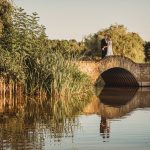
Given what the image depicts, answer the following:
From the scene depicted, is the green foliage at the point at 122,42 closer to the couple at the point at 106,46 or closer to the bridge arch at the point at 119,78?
→ the bridge arch at the point at 119,78

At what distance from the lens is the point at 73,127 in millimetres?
13531

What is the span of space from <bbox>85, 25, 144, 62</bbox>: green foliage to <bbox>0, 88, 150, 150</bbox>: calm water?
28795 millimetres

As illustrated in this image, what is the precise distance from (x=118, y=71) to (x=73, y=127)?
1023 inches

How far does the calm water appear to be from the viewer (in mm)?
10836

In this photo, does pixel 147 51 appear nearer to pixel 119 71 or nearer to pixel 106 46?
pixel 119 71

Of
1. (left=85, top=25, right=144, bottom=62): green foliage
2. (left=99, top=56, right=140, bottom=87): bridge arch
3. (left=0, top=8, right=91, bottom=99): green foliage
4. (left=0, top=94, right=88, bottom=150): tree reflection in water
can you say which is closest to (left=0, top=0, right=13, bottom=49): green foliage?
(left=0, top=8, right=91, bottom=99): green foliage

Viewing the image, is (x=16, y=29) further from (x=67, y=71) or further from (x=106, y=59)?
(x=106, y=59)

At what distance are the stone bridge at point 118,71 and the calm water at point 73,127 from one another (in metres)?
14.8

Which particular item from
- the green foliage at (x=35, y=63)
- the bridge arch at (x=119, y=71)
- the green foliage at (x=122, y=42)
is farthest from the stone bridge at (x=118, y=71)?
the green foliage at (x=35, y=63)

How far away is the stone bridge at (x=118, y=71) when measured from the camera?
116 feet

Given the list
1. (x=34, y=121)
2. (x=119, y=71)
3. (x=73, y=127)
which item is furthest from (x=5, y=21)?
(x=119, y=71)

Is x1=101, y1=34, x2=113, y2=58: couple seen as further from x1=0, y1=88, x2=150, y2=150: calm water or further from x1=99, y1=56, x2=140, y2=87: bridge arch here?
x1=0, y1=88, x2=150, y2=150: calm water

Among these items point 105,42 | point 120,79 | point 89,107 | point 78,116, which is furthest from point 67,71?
point 120,79

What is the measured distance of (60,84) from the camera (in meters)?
22.9
